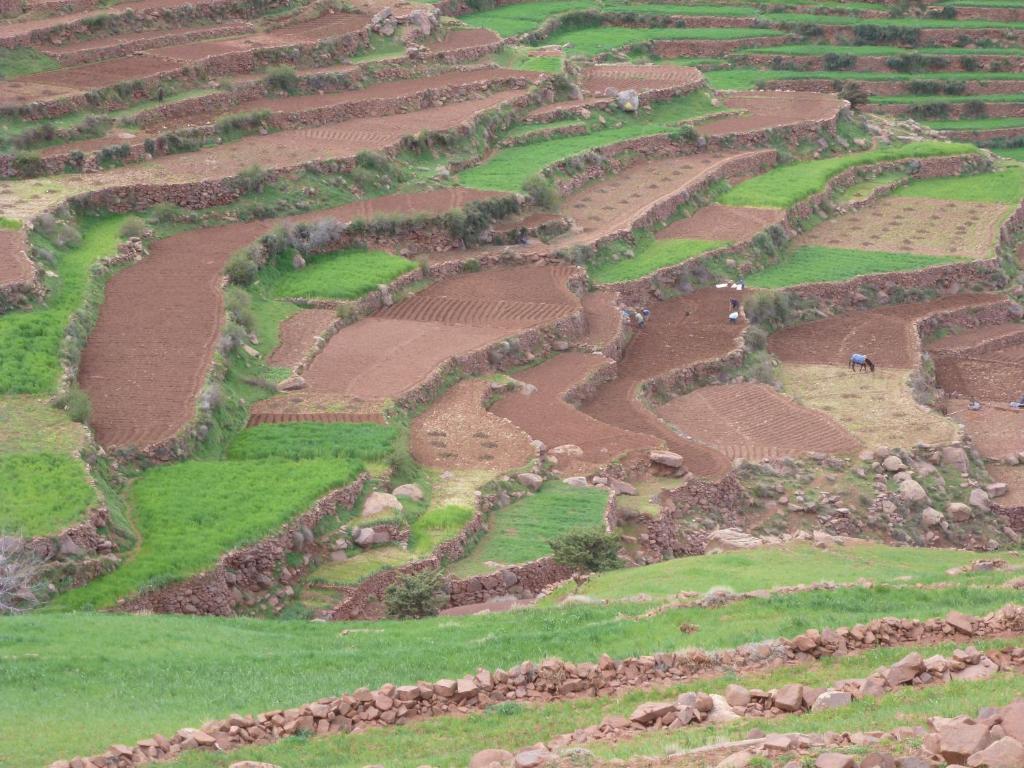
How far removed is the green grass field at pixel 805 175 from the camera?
62.7 meters

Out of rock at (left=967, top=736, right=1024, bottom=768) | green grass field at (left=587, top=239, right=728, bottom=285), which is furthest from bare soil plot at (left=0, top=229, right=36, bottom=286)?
rock at (left=967, top=736, right=1024, bottom=768)

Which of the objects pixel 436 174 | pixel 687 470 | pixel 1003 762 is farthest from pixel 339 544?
pixel 436 174

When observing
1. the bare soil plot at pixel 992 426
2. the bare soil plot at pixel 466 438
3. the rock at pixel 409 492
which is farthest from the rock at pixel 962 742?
the bare soil plot at pixel 992 426

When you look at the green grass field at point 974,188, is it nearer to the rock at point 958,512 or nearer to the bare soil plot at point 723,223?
the bare soil plot at point 723,223

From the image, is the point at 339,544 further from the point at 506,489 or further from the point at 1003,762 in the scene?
the point at 1003,762

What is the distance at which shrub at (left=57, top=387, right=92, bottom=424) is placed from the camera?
34188 millimetres

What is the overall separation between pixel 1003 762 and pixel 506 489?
2302cm

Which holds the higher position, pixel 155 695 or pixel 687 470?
pixel 155 695

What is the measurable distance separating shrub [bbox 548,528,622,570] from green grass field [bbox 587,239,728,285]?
21.1m

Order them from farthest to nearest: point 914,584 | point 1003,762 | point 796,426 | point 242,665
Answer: point 796,426, point 914,584, point 242,665, point 1003,762

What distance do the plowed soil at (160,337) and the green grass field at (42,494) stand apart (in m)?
2.98

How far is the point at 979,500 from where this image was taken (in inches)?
1618

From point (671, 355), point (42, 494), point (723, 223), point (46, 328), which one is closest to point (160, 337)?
point (46, 328)

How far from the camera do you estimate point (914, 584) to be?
2661 centimetres
